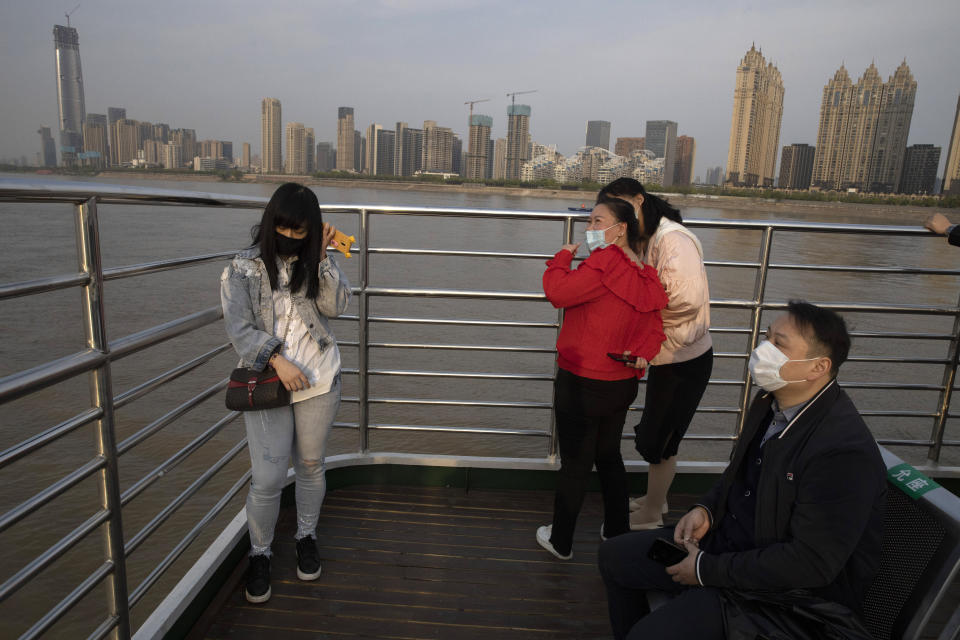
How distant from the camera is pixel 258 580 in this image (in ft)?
7.39

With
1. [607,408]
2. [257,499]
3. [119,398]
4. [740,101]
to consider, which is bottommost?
[257,499]

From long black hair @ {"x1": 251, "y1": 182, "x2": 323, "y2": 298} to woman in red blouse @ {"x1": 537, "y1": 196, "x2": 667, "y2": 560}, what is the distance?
31.8 inches

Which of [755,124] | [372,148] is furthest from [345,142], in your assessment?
[755,124]

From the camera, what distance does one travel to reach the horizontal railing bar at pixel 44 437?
1.35 meters

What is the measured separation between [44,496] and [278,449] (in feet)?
2.51

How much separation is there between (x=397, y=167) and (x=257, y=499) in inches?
3443

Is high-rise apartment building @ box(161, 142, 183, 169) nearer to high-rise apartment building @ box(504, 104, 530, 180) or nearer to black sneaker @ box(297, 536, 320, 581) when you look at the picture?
high-rise apartment building @ box(504, 104, 530, 180)

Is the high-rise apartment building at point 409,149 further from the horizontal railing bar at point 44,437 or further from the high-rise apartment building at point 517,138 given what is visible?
the horizontal railing bar at point 44,437

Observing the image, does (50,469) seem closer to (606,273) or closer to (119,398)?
(119,398)

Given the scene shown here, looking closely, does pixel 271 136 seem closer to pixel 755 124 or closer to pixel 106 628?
pixel 755 124

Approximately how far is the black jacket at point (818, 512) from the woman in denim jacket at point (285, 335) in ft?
4.41

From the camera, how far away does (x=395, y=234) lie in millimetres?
23438

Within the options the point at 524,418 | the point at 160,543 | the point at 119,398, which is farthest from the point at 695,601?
the point at 524,418

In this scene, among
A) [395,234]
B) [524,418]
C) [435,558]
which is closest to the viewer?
[435,558]
